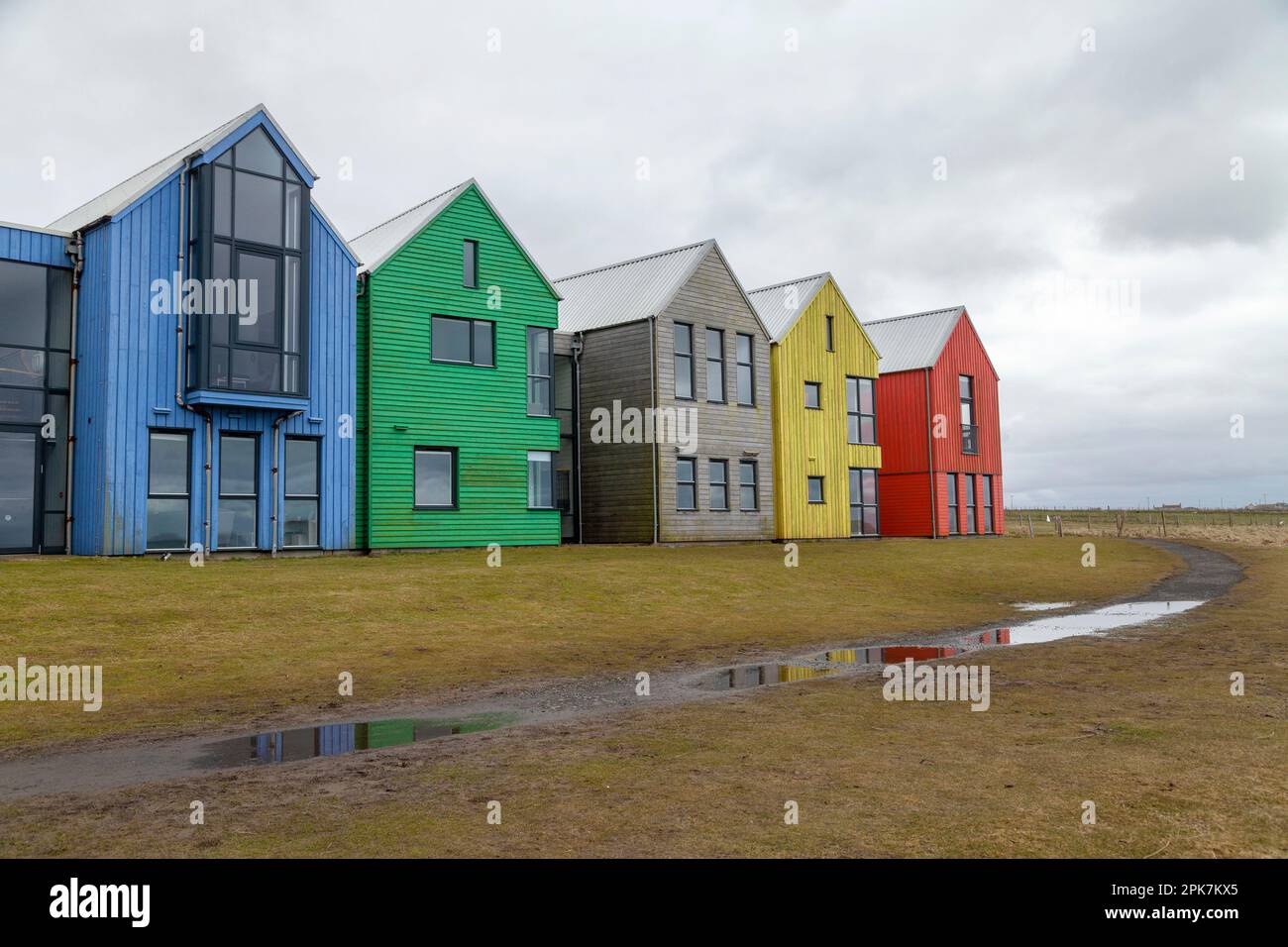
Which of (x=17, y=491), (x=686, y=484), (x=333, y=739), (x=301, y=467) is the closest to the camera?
(x=333, y=739)

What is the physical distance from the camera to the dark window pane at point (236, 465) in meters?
25.5

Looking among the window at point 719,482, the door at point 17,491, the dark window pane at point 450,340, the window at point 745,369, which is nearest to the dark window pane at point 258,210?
→ the dark window pane at point 450,340

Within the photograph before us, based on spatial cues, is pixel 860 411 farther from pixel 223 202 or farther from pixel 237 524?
pixel 223 202

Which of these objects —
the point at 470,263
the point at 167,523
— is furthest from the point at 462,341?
the point at 167,523

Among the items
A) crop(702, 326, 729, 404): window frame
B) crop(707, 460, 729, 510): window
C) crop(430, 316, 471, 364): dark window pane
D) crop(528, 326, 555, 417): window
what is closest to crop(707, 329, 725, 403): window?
crop(702, 326, 729, 404): window frame

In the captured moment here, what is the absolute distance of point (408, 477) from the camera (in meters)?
29.1

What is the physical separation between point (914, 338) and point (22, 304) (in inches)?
1464

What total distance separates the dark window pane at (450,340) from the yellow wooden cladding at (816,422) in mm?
13559

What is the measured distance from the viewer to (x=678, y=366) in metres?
36.1

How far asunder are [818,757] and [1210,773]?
297 cm

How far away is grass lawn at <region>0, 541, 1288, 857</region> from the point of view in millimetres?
6316

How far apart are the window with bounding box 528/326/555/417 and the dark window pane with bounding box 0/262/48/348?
13.6 metres

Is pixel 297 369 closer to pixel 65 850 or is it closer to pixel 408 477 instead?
pixel 408 477
